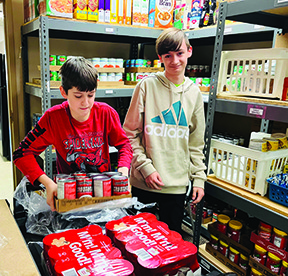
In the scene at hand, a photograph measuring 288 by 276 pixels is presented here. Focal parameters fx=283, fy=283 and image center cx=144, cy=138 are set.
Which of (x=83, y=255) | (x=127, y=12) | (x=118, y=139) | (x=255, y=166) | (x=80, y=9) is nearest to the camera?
(x=83, y=255)

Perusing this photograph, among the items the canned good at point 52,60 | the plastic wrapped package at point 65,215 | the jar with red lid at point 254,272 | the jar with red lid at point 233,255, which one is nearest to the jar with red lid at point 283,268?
the jar with red lid at point 254,272

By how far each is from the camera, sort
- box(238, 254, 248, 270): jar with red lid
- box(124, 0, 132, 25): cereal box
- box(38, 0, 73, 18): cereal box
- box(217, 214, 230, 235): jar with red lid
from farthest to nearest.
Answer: box(124, 0, 132, 25): cereal box → box(38, 0, 73, 18): cereal box → box(217, 214, 230, 235): jar with red lid → box(238, 254, 248, 270): jar with red lid

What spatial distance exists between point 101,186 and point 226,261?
4.05ft

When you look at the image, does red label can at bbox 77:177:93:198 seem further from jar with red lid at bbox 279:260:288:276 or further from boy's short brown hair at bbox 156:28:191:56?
jar with red lid at bbox 279:260:288:276

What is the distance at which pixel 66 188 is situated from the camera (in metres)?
0.90

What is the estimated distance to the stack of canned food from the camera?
91 centimetres

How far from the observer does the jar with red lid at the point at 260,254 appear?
1.59 m

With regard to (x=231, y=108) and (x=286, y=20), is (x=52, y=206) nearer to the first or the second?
(x=231, y=108)

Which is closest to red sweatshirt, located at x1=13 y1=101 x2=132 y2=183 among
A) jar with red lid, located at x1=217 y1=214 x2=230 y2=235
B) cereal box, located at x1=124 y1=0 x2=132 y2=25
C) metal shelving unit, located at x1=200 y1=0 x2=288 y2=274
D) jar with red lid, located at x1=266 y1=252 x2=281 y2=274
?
metal shelving unit, located at x1=200 y1=0 x2=288 y2=274

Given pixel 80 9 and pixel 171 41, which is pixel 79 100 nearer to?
pixel 171 41

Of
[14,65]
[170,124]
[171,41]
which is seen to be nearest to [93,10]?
[14,65]

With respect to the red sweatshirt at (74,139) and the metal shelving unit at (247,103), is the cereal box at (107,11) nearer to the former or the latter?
the metal shelving unit at (247,103)

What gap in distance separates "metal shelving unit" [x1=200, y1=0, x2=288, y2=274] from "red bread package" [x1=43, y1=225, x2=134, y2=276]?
0.94m

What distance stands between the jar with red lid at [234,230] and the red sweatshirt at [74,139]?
2.89ft
